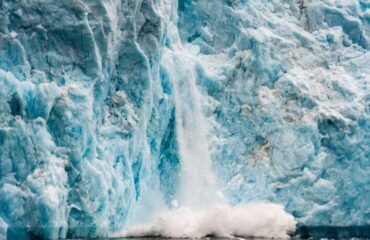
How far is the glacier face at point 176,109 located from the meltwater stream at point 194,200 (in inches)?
2.3

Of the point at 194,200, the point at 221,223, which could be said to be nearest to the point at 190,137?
the point at 194,200

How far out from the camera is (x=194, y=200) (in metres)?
17.1

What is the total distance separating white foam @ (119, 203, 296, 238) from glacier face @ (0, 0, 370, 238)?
1.78ft

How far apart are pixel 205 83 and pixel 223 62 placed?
94cm

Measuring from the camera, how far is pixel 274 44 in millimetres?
19422

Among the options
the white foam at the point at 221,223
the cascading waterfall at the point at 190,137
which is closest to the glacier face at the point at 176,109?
the cascading waterfall at the point at 190,137

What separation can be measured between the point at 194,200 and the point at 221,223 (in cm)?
134

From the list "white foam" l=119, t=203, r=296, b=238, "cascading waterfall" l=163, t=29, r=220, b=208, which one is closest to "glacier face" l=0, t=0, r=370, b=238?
"cascading waterfall" l=163, t=29, r=220, b=208

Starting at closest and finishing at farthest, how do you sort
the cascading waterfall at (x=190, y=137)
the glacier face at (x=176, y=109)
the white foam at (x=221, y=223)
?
1. the glacier face at (x=176, y=109)
2. the white foam at (x=221, y=223)
3. the cascading waterfall at (x=190, y=137)

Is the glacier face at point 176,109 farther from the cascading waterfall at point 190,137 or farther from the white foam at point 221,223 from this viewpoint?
the white foam at point 221,223

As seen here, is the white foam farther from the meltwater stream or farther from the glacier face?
the glacier face

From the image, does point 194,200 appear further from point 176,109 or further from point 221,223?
point 176,109

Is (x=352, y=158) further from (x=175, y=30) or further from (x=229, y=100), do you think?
(x=175, y=30)

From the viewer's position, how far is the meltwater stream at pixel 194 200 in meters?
15.8
